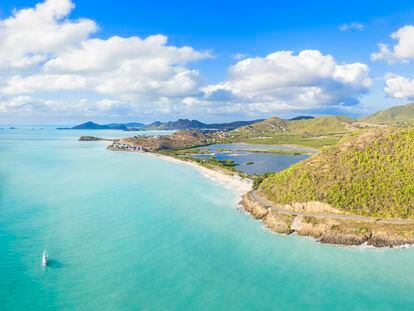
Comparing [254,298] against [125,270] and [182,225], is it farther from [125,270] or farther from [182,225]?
[182,225]

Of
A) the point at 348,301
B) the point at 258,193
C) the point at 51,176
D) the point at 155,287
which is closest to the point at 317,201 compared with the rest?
the point at 258,193

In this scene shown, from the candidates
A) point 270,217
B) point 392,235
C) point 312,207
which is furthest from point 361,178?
point 270,217

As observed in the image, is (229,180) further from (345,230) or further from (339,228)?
(345,230)

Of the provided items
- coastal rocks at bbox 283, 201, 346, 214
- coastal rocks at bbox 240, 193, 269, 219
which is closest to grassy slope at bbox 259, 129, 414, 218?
coastal rocks at bbox 283, 201, 346, 214

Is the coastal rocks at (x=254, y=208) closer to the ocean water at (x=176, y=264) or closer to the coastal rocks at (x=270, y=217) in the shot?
the coastal rocks at (x=270, y=217)

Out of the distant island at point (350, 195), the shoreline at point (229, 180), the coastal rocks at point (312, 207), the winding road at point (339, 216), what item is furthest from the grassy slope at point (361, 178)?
the shoreline at point (229, 180)

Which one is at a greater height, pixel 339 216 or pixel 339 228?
pixel 339 216
